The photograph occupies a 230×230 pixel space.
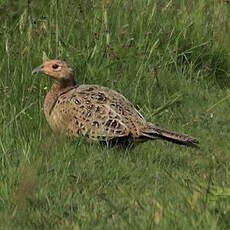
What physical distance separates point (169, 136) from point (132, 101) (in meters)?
1.43

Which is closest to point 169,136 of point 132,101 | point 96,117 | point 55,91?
point 96,117

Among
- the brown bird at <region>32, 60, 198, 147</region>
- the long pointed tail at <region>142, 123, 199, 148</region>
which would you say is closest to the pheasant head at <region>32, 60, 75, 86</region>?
the brown bird at <region>32, 60, 198, 147</region>

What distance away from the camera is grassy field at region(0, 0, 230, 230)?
4059 millimetres

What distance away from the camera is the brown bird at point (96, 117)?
18.4 ft

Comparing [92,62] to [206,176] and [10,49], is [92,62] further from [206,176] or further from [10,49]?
[206,176]

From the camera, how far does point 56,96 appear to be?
20.2ft

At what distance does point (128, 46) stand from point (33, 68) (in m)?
1.19

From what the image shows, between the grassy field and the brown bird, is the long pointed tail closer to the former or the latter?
the brown bird

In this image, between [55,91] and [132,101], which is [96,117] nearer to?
[55,91]

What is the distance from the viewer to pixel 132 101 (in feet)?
22.5

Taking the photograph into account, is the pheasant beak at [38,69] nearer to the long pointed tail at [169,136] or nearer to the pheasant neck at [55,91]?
the pheasant neck at [55,91]

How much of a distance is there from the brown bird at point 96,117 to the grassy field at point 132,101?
0.42 ft

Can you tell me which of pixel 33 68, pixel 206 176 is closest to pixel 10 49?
pixel 33 68

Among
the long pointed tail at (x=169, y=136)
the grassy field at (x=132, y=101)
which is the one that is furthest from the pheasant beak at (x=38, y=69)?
the long pointed tail at (x=169, y=136)
